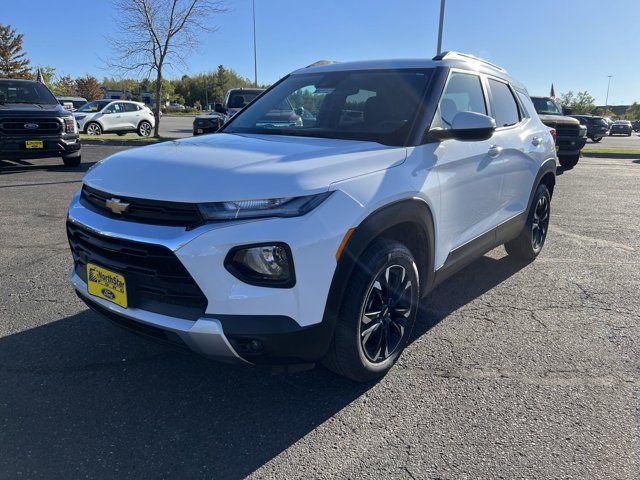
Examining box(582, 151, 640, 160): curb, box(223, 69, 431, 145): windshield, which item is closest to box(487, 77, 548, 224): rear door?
box(223, 69, 431, 145): windshield

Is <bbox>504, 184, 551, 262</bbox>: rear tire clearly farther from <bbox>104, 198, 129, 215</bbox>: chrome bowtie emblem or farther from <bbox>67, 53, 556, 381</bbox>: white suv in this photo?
<bbox>104, 198, 129, 215</bbox>: chrome bowtie emblem

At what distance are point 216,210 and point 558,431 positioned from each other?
6.49 feet

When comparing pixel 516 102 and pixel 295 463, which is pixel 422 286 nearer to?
pixel 295 463

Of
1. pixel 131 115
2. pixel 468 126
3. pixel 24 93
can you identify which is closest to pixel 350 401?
pixel 468 126

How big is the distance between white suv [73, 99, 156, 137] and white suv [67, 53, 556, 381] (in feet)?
63.8

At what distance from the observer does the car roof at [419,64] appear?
139 inches

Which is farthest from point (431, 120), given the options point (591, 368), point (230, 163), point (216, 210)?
point (591, 368)

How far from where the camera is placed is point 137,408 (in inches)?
103

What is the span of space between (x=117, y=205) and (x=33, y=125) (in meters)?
9.02

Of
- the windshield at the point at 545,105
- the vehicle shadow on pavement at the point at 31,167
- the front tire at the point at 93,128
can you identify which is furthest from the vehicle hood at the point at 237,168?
the front tire at the point at 93,128

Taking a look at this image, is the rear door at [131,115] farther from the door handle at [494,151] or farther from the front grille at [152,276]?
the front grille at [152,276]

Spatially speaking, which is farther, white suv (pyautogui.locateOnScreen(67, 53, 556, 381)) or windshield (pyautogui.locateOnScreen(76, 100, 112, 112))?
windshield (pyautogui.locateOnScreen(76, 100, 112, 112))

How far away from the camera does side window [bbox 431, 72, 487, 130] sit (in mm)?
3273

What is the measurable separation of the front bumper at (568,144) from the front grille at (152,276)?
12.3m
